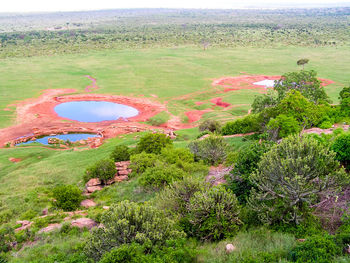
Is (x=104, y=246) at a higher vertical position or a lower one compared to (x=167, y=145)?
higher

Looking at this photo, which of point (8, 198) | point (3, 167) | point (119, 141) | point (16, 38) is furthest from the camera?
point (16, 38)

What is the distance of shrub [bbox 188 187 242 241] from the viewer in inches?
534

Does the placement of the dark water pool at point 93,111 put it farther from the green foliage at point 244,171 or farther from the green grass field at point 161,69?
the green foliage at point 244,171

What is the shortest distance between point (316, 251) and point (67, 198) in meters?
17.0

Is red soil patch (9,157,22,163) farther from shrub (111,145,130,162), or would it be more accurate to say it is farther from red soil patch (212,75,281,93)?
red soil patch (212,75,281,93)

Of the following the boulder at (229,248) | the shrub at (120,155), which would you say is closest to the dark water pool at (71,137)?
the shrub at (120,155)

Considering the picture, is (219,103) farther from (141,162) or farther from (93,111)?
(141,162)

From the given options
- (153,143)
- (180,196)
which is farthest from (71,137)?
(180,196)

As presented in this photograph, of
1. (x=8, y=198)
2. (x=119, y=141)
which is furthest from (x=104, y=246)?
(x=119, y=141)

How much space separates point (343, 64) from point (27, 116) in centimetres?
7989

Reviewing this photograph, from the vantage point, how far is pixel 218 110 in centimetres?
5384

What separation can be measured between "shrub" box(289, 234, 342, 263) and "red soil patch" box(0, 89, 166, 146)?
3762 centimetres

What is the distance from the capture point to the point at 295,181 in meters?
12.7

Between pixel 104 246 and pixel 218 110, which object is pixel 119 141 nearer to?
pixel 218 110
